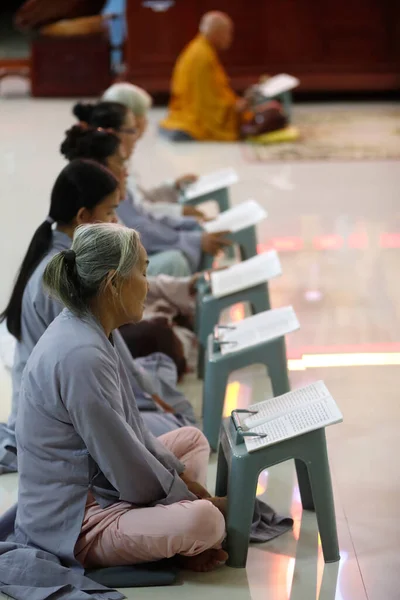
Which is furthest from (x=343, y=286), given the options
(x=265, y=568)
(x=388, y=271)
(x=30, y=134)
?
(x=30, y=134)

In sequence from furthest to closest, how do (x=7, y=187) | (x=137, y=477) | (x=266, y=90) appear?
(x=266, y=90) → (x=7, y=187) → (x=137, y=477)

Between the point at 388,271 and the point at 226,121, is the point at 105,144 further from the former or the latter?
the point at 226,121

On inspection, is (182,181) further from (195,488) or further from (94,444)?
(94,444)

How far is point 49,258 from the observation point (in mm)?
3031

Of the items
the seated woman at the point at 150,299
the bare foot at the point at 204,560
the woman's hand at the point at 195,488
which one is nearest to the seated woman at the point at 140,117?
the seated woman at the point at 150,299

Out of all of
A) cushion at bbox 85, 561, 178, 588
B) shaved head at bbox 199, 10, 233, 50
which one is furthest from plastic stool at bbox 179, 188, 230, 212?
shaved head at bbox 199, 10, 233, 50

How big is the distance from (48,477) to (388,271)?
305cm

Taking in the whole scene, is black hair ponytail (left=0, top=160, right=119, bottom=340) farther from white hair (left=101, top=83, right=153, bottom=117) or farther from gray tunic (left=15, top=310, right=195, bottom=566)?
white hair (left=101, top=83, right=153, bottom=117)

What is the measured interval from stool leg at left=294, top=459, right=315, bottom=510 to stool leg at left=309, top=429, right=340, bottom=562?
246 mm

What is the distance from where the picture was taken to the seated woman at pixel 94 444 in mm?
2252

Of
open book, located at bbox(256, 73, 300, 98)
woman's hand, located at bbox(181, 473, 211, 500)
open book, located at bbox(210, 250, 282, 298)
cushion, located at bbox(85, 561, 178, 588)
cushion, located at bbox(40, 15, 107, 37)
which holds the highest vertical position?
cushion, located at bbox(40, 15, 107, 37)

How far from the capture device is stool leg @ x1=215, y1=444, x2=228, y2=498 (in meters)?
2.73

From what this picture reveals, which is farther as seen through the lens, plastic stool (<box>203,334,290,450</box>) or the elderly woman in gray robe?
plastic stool (<box>203,334,290,450</box>)

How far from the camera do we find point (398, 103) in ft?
31.0
